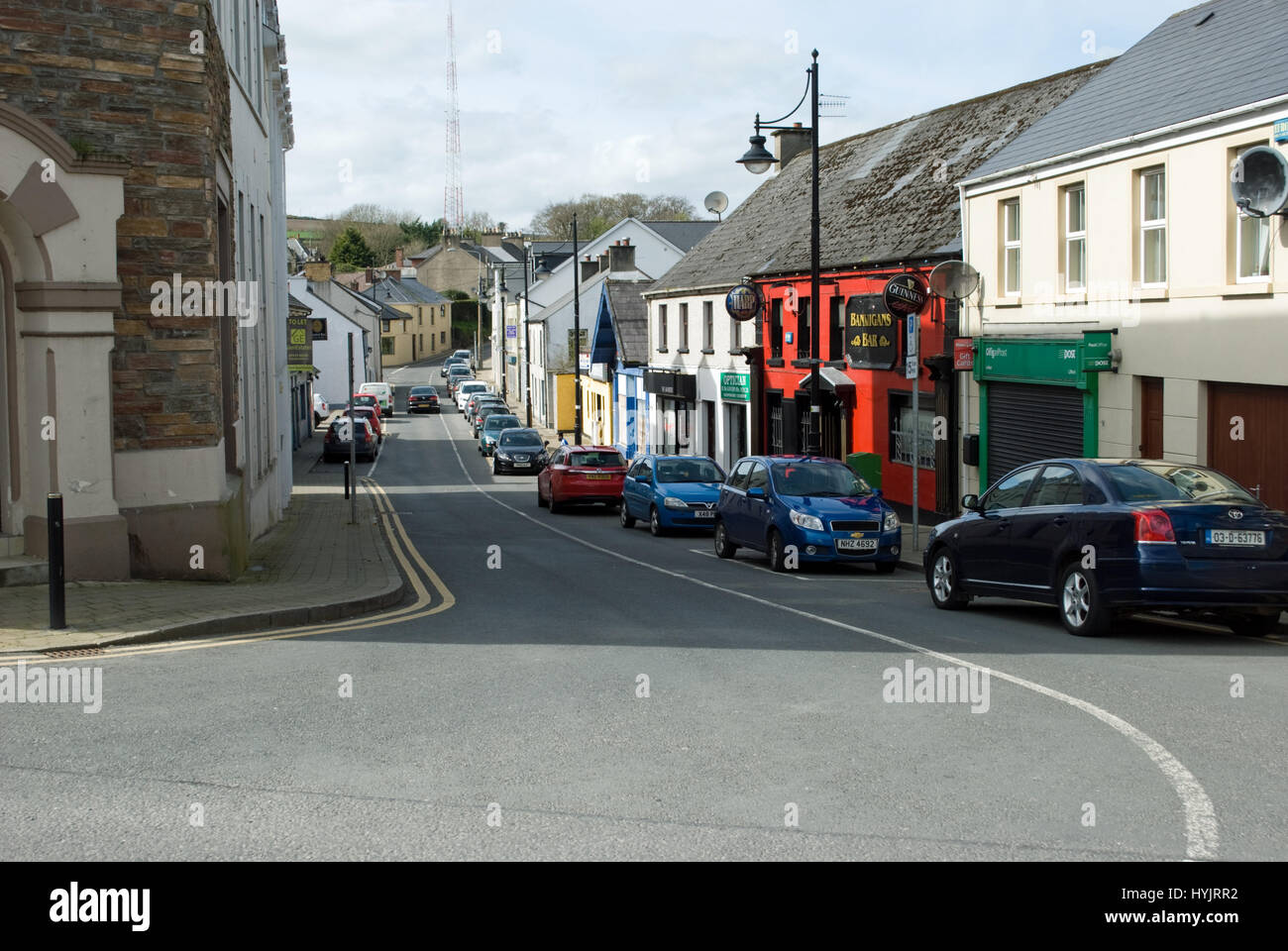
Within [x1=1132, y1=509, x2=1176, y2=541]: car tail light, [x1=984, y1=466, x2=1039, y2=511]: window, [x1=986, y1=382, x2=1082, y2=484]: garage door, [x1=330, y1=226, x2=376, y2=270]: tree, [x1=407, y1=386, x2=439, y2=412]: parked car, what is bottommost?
[x1=1132, y1=509, x2=1176, y2=541]: car tail light

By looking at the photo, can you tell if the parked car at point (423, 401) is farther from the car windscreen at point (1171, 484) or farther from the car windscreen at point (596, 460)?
the car windscreen at point (1171, 484)

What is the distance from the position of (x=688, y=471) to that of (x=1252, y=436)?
1243cm

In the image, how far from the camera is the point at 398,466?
52844mm

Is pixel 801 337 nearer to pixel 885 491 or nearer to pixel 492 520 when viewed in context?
pixel 885 491

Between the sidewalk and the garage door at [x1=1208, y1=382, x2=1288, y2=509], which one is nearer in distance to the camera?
the sidewalk

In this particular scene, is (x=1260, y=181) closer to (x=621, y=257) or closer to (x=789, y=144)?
(x=789, y=144)

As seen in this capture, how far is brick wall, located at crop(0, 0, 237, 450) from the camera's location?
14.1 meters

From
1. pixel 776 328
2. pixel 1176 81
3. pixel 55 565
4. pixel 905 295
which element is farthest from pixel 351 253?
pixel 55 565

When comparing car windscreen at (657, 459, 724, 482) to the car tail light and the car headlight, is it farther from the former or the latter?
the car tail light

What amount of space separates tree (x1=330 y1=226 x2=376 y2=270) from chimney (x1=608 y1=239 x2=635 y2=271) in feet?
268

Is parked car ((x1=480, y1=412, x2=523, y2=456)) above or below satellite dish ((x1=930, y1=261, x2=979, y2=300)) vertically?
below

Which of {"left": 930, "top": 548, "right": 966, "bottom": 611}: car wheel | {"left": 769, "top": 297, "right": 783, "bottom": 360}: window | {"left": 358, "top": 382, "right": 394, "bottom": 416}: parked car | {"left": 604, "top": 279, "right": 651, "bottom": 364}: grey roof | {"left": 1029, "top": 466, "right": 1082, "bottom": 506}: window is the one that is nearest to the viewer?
{"left": 1029, "top": 466, "right": 1082, "bottom": 506}: window

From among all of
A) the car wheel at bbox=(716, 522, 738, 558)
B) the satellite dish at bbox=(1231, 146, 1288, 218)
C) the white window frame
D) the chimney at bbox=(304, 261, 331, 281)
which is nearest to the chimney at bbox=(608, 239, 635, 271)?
the chimney at bbox=(304, 261, 331, 281)
